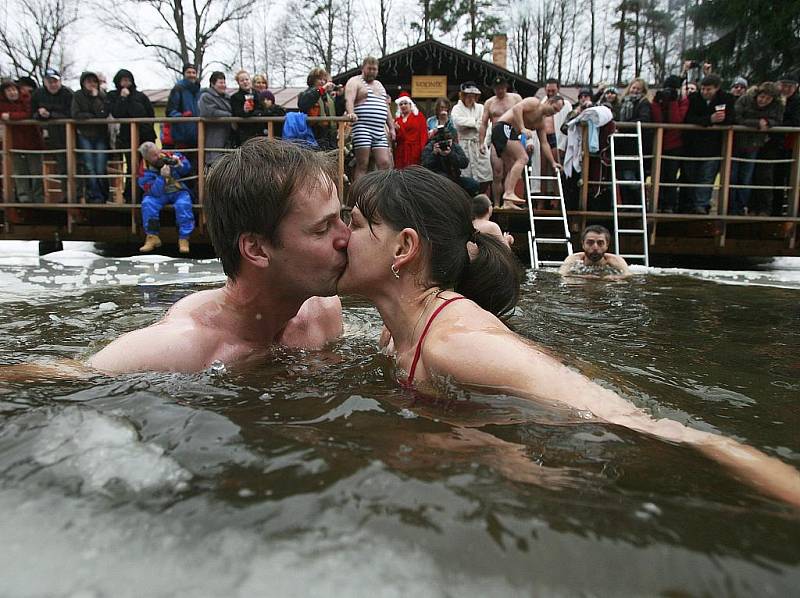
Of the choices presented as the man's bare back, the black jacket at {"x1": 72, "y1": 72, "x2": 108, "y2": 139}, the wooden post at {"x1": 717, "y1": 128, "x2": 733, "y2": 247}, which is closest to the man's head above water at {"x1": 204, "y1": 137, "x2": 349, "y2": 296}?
the man's bare back

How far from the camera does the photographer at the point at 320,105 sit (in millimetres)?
9703

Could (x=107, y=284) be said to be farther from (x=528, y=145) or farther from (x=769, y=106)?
(x=769, y=106)

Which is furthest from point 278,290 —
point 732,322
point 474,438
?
point 732,322

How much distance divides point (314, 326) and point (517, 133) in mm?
7316

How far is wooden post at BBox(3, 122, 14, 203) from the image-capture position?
10.9 m

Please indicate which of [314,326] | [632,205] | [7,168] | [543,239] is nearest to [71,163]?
[7,168]

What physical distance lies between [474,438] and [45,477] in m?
1.14

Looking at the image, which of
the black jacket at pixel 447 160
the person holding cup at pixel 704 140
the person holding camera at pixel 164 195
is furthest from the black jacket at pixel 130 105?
the person holding cup at pixel 704 140

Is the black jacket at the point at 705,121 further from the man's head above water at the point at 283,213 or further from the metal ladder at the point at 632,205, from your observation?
the man's head above water at the point at 283,213

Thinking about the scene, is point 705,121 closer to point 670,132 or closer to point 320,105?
point 670,132

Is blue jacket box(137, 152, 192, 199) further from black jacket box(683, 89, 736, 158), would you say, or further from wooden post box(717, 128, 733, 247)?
wooden post box(717, 128, 733, 247)

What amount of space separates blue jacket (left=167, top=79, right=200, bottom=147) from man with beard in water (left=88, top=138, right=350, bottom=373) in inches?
318

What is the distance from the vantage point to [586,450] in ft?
6.28

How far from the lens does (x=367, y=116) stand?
Answer: 978cm
